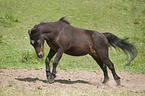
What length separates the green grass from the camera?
11683mm

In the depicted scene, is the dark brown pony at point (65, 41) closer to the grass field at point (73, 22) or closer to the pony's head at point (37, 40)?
the pony's head at point (37, 40)

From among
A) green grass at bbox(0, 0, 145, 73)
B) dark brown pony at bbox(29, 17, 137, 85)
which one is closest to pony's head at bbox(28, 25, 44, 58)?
dark brown pony at bbox(29, 17, 137, 85)

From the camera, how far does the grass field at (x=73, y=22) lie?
459 inches

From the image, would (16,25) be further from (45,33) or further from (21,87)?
(21,87)

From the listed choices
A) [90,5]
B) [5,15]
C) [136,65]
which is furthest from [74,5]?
[136,65]

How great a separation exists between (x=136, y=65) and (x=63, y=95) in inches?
323

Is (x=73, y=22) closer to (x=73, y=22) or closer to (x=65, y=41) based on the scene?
(x=73, y=22)

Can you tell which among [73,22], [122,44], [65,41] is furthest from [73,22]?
[65,41]

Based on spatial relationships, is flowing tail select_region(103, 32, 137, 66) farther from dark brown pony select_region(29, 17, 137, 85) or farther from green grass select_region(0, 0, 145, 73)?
green grass select_region(0, 0, 145, 73)

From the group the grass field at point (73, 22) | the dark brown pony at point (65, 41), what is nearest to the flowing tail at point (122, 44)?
the dark brown pony at point (65, 41)

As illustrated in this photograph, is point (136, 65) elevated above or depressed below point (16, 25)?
below

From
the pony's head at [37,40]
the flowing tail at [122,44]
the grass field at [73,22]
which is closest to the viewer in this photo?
the pony's head at [37,40]

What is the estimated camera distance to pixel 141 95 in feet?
20.1

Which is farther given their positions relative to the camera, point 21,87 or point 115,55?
point 115,55
